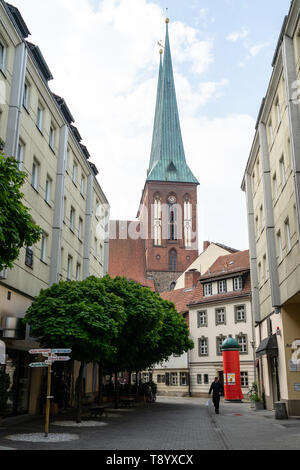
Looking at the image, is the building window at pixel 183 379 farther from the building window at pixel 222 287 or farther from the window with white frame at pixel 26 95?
the window with white frame at pixel 26 95

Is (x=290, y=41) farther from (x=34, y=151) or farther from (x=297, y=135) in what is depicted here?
(x=34, y=151)

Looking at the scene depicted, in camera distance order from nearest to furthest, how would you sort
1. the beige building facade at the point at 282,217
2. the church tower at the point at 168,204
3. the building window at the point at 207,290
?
the beige building facade at the point at 282,217 < the building window at the point at 207,290 < the church tower at the point at 168,204

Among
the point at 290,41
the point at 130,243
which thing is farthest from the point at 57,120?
the point at 130,243

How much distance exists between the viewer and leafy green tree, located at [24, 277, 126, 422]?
1783 cm

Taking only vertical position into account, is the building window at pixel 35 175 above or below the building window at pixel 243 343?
above

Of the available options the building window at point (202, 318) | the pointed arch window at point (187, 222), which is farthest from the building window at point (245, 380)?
the pointed arch window at point (187, 222)

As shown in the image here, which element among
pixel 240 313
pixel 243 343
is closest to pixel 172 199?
pixel 240 313

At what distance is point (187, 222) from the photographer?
8081cm

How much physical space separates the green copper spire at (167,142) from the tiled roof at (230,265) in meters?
31.7

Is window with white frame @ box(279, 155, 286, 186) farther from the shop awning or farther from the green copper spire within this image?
the green copper spire

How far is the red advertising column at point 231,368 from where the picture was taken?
33562 mm

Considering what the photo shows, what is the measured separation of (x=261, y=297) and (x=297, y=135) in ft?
40.7

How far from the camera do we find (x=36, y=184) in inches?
889

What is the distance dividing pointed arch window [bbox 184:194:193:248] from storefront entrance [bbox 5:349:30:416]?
196 ft
